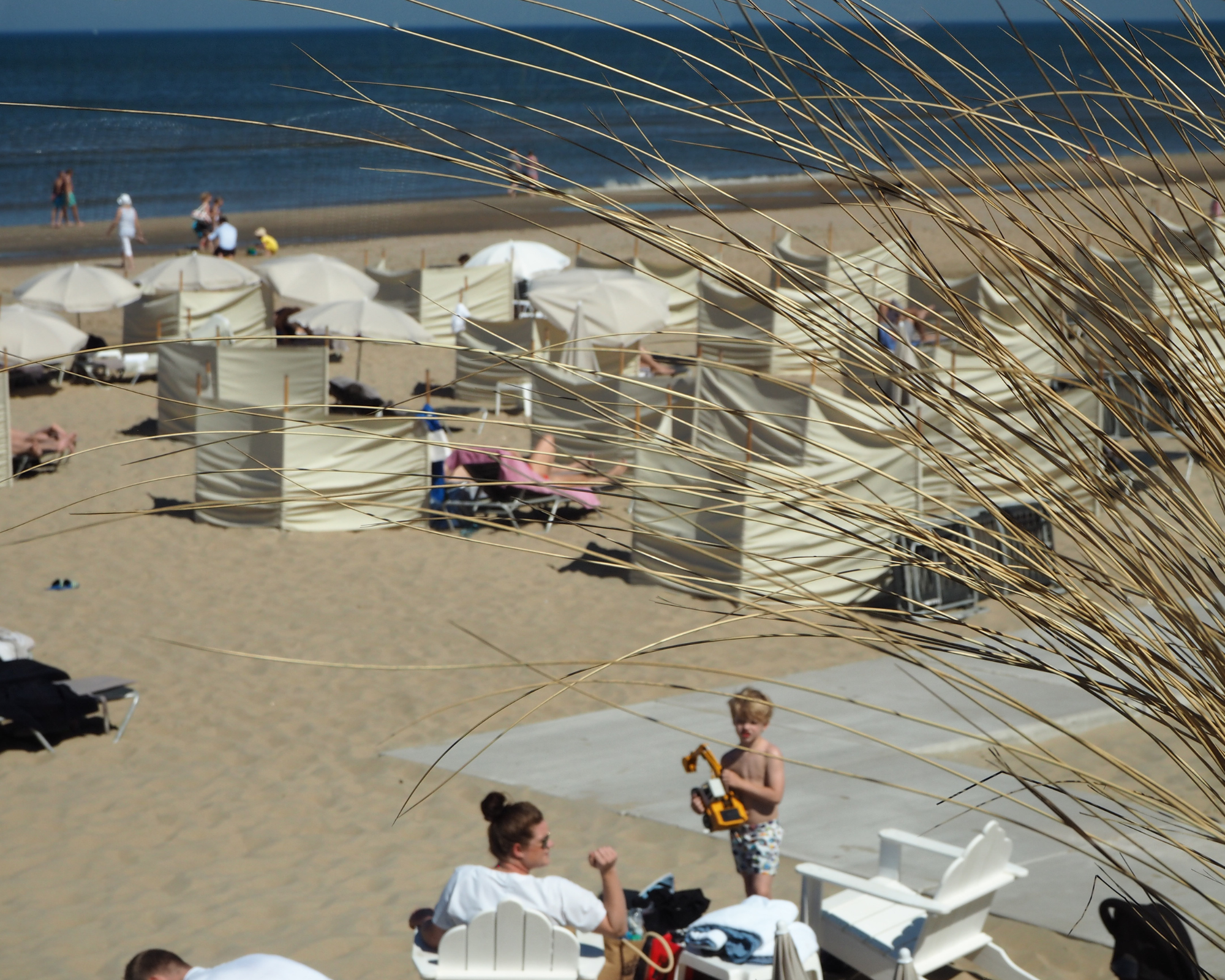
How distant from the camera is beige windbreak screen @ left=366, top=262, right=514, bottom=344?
19469mm

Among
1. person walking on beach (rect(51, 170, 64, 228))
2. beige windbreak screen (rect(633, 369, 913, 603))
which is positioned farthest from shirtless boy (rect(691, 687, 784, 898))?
person walking on beach (rect(51, 170, 64, 228))

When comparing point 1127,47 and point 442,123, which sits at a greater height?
point 1127,47

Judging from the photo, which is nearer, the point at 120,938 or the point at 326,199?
the point at 120,938

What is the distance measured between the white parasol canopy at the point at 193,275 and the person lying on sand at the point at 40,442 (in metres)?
6.68

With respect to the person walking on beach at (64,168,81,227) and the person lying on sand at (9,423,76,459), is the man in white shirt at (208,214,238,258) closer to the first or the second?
the person walking on beach at (64,168,81,227)

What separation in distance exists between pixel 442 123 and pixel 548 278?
15.9m

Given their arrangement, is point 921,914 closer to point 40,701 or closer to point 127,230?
point 40,701

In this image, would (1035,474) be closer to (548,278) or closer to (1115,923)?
(1115,923)

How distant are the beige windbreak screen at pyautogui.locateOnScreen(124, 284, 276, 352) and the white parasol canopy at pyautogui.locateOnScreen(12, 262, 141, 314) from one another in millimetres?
505

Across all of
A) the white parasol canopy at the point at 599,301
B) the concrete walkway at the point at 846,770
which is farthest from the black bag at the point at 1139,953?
the white parasol canopy at the point at 599,301

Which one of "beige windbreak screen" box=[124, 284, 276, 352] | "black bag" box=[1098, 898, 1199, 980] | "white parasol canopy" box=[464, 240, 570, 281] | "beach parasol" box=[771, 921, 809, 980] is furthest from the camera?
"white parasol canopy" box=[464, 240, 570, 281]

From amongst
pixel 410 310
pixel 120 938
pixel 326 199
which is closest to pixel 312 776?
pixel 120 938

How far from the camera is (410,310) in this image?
1920 centimetres

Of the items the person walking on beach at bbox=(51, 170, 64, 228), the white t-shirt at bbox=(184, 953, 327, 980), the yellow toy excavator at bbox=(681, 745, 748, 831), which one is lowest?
the person walking on beach at bbox=(51, 170, 64, 228)
